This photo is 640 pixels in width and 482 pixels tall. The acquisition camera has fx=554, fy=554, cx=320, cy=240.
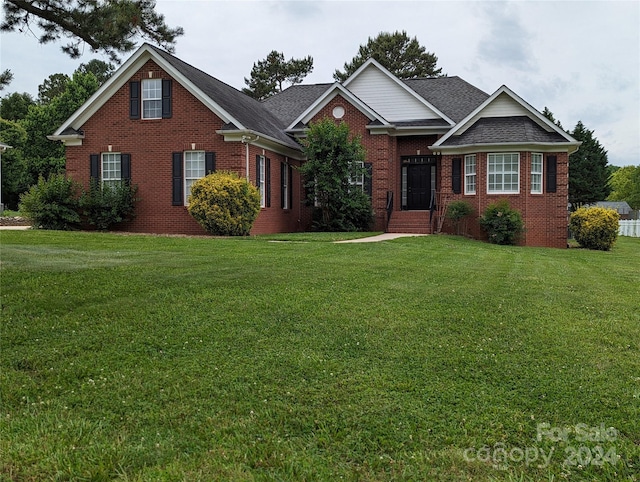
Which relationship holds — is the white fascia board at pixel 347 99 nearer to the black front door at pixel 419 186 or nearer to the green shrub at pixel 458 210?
the black front door at pixel 419 186

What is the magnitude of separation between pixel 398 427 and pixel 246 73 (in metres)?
53.5

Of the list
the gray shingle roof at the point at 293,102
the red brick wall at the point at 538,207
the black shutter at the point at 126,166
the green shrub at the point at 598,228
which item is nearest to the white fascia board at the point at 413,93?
the gray shingle roof at the point at 293,102

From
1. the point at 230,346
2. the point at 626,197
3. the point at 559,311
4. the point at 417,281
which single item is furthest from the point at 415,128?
the point at 626,197

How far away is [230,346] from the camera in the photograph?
5.24 m

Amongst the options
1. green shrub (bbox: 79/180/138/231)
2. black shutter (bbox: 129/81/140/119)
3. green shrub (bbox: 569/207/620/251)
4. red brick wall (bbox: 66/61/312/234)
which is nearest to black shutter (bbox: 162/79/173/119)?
red brick wall (bbox: 66/61/312/234)

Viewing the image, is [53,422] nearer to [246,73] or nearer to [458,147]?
[458,147]

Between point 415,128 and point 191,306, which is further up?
point 415,128

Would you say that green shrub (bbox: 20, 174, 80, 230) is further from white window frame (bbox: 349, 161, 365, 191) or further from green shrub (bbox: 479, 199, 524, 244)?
green shrub (bbox: 479, 199, 524, 244)

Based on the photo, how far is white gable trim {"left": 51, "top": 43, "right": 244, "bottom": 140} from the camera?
17.9m

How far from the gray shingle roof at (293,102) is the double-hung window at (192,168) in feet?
21.5

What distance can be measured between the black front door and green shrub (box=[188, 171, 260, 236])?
337 inches

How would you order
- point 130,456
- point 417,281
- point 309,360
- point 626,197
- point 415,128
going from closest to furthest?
point 130,456, point 309,360, point 417,281, point 415,128, point 626,197

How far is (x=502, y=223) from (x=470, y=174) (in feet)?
8.54

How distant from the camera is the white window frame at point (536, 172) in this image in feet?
66.1
